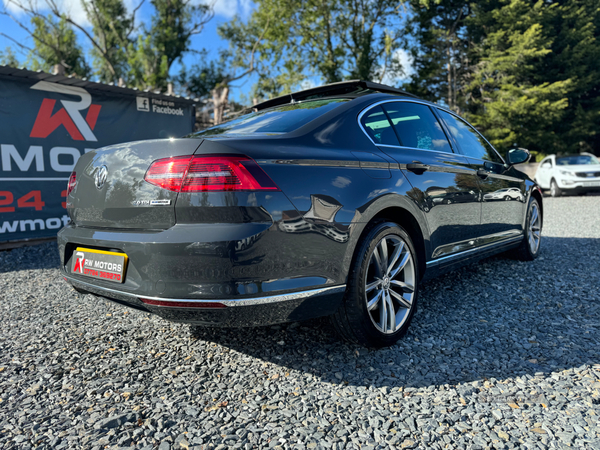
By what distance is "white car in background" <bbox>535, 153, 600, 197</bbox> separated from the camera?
1415cm

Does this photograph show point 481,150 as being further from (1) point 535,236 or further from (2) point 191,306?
(2) point 191,306

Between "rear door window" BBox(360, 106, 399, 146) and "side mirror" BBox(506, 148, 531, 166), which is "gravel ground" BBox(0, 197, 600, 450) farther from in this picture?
"side mirror" BBox(506, 148, 531, 166)

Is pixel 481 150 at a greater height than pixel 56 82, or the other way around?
pixel 56 82

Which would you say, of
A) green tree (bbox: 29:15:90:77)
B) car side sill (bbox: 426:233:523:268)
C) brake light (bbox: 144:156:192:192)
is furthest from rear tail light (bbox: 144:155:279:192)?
green tree (bbox: 29:15:90:77)

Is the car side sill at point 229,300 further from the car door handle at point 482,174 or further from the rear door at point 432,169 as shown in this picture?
Answer: the car door handle at point 482,174

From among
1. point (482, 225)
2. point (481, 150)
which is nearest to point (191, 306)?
point (482, 225)

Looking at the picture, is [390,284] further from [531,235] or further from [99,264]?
[531,235]

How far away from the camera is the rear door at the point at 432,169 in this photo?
2.82m

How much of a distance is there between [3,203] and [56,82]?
6.85 feet

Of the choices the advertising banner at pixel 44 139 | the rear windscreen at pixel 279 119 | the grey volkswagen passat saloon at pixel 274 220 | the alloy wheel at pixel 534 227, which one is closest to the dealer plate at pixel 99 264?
the grey volkswagen passat saloon at pixel 274 220

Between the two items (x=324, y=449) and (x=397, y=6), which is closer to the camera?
(x=324, y=449)

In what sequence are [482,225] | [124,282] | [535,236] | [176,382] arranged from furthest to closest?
[535,236]
[482,225]
[176,382]
[124,282]

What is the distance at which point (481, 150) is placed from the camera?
406cm

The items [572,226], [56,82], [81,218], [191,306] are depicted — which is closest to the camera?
[191,306]
